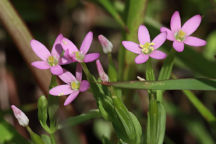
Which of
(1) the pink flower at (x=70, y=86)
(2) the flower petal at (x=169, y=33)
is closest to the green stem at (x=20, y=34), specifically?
(1) the pink flower at (x=70, y=86)

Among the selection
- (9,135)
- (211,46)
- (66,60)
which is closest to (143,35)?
(66,60)

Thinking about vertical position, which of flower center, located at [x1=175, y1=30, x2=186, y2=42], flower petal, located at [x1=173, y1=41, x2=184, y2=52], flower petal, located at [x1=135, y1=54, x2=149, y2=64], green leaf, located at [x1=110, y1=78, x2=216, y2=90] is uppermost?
flower center, located at [x1=175, y1=30, x2=186, y2=42]

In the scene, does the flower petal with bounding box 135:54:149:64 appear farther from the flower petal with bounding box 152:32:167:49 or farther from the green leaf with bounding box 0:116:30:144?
the green leaf with bounding box 0:116:30:144

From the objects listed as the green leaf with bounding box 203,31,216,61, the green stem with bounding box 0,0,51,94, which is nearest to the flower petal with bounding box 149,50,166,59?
the green stem with bounding box 0,0,51,94

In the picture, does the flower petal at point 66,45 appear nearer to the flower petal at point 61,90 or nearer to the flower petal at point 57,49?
the flower petal at point 57,49

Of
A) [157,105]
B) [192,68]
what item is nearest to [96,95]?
[157,105]
